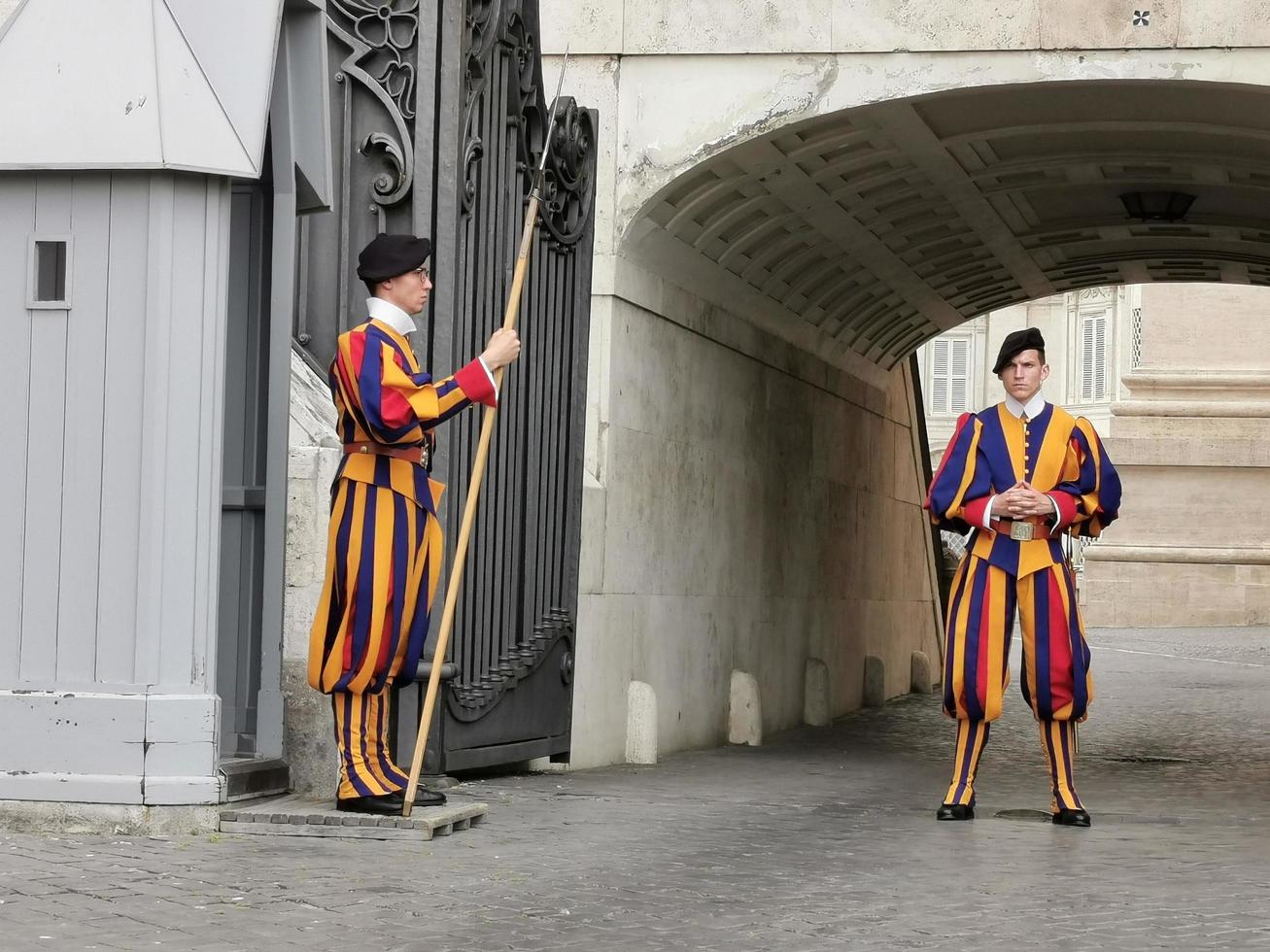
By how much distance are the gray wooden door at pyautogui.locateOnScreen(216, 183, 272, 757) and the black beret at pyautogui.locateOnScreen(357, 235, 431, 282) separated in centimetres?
76

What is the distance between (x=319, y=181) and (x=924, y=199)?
600cm

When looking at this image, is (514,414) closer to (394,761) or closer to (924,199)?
(394,761)

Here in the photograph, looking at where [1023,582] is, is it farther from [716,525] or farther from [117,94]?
[716,525]

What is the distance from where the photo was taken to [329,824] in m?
6.39

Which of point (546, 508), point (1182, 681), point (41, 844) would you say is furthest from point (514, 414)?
point (1182, 681)

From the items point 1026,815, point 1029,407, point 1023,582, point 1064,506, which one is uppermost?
point 1029,407

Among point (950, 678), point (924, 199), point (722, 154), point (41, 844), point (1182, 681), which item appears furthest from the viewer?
point (1182, 681)

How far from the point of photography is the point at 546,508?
910cm

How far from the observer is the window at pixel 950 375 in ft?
193

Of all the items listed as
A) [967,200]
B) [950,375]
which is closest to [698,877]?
[967,200]

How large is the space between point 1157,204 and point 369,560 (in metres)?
7.96

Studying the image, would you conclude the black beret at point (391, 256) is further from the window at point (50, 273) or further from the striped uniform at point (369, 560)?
the window at point (50, 273)

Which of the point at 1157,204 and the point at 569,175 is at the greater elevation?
the point at 1157,204

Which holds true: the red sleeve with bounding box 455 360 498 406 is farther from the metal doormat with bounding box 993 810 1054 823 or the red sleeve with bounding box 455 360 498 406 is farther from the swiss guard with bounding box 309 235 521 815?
the metal doormat with bounding box 993 810 1054 823
